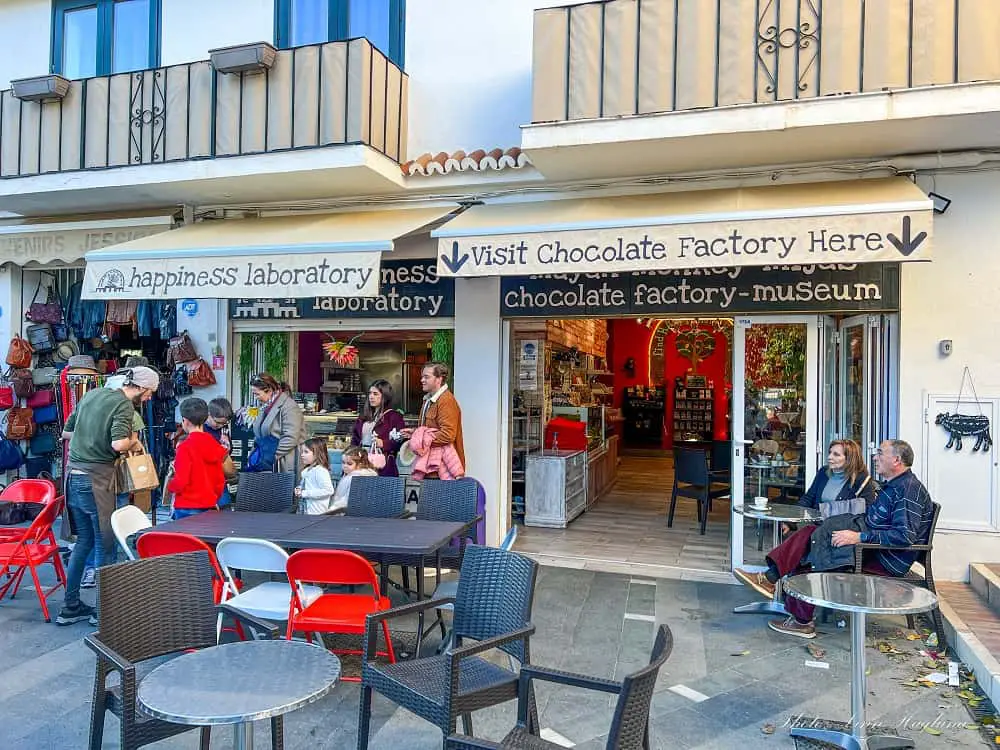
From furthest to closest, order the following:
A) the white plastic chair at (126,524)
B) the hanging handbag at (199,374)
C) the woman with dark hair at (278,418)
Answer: the hanging handbag at (199,374) < the woman with dark hair at (278,418) < the white plastic chair at (126,524)

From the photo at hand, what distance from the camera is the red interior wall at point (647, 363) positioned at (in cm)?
1666

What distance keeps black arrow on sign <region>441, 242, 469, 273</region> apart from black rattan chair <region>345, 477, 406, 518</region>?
1723mm

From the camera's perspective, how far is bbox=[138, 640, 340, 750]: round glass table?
239 cm

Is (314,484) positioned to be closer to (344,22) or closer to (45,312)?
(344,22)

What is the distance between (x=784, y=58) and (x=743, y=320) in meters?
2.11

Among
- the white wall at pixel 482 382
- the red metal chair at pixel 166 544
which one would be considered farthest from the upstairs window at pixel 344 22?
the red metal chair at pixel 166 544

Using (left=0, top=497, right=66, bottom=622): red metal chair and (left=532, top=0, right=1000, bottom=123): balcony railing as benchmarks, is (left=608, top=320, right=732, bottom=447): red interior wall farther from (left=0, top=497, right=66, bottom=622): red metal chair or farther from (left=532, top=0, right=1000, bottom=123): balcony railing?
(left=0, top=497, right=66, bottom=622): red metal chair

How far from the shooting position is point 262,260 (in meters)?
6.20

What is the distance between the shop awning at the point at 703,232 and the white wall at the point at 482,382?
1.00 meters

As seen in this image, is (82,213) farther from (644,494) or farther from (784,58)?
(644,494)

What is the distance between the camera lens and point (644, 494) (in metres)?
11.1

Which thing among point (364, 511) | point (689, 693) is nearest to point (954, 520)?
point (689, 693)

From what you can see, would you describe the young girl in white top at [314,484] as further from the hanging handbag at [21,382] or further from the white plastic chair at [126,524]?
the hanging handbag at [21,382]

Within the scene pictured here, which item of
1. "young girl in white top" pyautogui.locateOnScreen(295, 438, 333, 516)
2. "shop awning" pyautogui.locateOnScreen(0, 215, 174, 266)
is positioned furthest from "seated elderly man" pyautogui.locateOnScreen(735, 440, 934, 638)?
"shop awning" pyautogui.locateOnScreen(0, 215, 174, 266)
